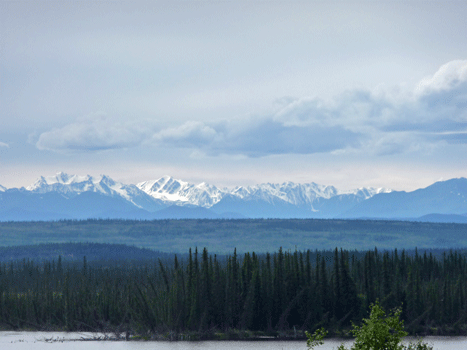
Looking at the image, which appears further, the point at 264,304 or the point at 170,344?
the point at 264,304

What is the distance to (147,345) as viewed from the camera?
474ft

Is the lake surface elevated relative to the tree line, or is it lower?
lower

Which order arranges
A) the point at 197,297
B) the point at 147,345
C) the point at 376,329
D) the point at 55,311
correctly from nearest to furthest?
the point at 376,329, the point at 147,345, the point at 197,297, the point at 55,311

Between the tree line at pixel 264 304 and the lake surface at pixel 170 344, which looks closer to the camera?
the lake surface at pixel 170 344

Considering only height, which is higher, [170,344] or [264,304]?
[264,304]

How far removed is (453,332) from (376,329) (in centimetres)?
12113

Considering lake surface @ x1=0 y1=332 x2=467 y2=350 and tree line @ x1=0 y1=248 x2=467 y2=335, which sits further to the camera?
tree line @ x1=0 y1=248 x2=467 y2=335

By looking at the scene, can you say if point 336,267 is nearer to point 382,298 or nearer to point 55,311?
point 382,298

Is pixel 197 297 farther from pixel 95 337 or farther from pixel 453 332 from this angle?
pixel 453 332

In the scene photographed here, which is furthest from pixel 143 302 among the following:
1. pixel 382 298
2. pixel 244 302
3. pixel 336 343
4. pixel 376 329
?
pixel 376 329

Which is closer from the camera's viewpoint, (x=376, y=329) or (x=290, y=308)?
(x=376, y=329)

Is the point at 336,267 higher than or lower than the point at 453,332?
higher

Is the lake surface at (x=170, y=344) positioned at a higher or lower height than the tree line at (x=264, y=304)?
lower

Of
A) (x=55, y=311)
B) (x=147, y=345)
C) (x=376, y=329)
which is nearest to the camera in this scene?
(x=376, y=329)
